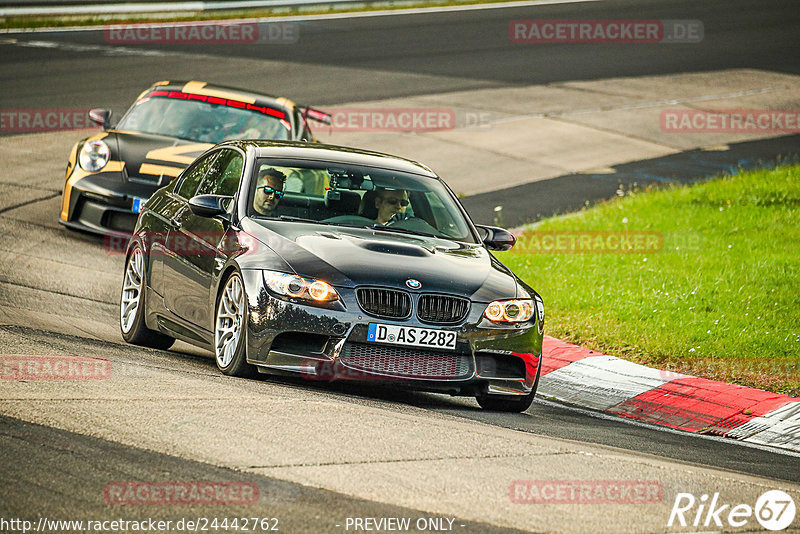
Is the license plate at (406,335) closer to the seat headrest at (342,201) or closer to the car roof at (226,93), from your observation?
the seat headrest at (342,201)

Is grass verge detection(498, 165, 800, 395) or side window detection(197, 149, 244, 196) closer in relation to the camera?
side window detection(197, 149, 244, 196)

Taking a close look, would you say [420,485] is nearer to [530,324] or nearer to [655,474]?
[655,474]

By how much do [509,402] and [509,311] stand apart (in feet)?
2.13

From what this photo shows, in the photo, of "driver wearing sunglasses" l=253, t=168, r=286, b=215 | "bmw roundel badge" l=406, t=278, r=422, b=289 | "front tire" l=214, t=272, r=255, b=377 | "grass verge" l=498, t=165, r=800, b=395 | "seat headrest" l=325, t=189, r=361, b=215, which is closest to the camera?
"bmw roundel badge" l=406, t=278, r=422, b=289

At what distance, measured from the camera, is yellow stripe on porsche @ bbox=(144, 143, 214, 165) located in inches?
501

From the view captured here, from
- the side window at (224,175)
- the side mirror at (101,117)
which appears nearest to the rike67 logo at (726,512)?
the side window at (224,175)

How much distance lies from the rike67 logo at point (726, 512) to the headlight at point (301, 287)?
2508 millimetres

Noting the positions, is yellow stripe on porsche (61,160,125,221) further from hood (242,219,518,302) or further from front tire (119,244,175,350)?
hood (242,219,518,302)

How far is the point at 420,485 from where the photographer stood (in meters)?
5.39

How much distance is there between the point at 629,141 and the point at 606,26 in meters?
12.1

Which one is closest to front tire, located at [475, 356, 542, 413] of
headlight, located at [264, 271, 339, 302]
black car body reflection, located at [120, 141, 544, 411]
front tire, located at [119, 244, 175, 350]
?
black car body reflection, located at [120, 141, 544, 411]

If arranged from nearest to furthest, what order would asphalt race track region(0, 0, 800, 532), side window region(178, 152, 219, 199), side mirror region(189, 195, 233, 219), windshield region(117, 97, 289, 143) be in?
asphalt race track region(0, 0, 800, 532) < side mirror region(189, 195, 233, 219) < side window region(178, 152, 219, 199) < windshield region(117, 97, 289, 143)

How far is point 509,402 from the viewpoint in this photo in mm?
7953

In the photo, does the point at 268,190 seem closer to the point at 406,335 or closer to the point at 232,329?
the point at 232,329
